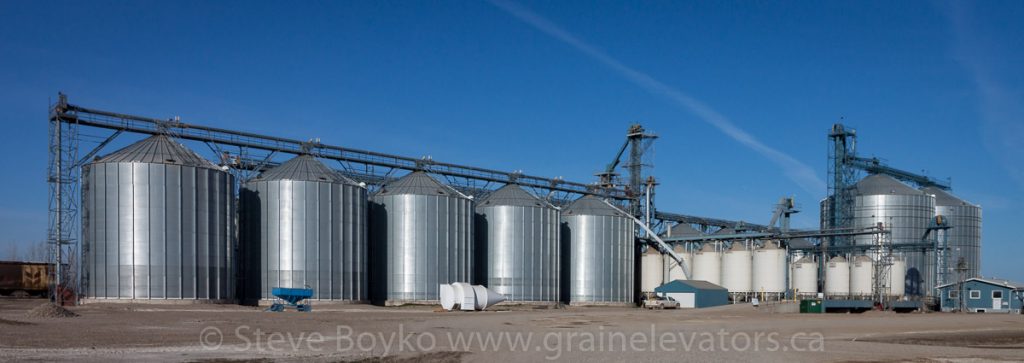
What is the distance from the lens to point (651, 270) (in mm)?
105062

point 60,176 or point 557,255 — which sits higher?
point 60,176

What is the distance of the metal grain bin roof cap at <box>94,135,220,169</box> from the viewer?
63.5m

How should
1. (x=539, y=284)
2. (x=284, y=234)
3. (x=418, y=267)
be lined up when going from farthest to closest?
(x=539, y=284), (x=418, y=267), (x=284, y=234)

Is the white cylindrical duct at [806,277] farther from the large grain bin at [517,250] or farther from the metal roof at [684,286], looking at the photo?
the large grain bin at [517,250]

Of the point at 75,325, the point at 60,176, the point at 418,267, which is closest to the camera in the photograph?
the point at 75,325

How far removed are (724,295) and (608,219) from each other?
1481cm

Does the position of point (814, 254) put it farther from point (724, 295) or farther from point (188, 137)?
point (188, 137)

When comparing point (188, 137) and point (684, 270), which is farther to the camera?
point (684, 270)

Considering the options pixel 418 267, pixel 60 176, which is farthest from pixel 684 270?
pixel 60 176

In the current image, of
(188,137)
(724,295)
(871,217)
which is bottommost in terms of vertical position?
(724,295)

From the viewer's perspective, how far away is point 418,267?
79188 mm

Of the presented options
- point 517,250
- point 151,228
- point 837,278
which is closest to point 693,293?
point 517,250

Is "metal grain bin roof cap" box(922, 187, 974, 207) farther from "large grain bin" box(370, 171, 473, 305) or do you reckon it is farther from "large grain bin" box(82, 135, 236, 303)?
"large grain bin" box(82, 135, 236, 303)

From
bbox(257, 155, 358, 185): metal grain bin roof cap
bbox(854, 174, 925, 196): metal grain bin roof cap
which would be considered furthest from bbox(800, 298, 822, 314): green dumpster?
bbox(854, 174, 925, 196): metal grain bin roof cap
